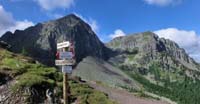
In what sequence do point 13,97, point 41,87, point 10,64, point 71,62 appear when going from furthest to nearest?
point 10,64, point 41,87, point 13,97, point 71,62

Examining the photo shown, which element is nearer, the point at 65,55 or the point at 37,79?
the point at 65,55

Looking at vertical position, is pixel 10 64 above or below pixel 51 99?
above

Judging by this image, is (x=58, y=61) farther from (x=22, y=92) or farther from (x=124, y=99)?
(x=124, y=99)

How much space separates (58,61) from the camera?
926 inches

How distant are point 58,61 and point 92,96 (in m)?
58.4

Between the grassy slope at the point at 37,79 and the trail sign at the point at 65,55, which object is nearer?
the trail sign at the point at 65,55

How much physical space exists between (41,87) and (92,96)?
16988mm

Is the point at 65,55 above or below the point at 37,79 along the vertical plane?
above

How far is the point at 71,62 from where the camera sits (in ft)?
76.3

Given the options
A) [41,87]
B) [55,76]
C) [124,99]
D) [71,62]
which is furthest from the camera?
[124,99]

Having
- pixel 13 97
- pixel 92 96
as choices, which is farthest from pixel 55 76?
pixel 13 97

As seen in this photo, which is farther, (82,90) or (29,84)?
(82,90)

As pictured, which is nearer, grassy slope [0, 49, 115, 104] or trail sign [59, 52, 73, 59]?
trail sign [59, 52, 73, 59]

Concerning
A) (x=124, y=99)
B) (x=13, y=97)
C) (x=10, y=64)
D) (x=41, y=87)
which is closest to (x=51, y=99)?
(x=41, y=87)
